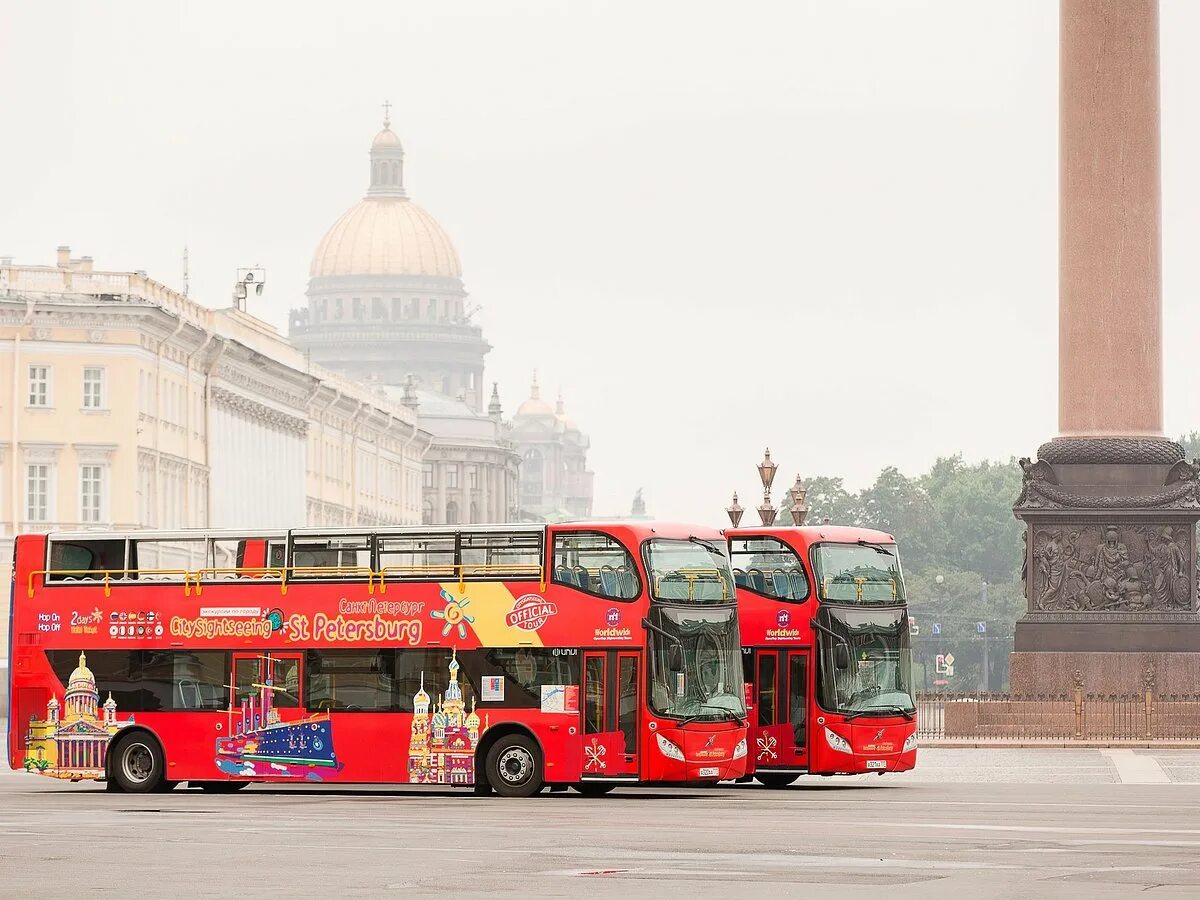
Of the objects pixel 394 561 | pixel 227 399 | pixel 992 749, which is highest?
pixel 227 399

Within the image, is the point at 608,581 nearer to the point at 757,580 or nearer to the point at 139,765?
the point at 757,580

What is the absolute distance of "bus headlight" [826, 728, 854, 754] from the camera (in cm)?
3416

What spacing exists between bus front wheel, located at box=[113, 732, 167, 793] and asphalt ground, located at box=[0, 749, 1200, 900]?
16.5 inches

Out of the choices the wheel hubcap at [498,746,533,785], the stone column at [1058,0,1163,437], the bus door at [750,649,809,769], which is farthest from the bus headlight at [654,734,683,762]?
the stone column at [1058,0,1163,437]

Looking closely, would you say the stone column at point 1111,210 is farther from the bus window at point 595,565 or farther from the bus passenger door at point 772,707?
the bus window at point 595,565

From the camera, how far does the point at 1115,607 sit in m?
43.9

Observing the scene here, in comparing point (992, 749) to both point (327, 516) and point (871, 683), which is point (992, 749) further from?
point (327, 516)

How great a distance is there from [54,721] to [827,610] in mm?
9188

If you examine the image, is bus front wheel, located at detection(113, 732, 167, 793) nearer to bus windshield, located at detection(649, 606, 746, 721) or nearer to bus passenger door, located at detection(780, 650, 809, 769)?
bus windshield, located at detection(649, 606, 746, 721)

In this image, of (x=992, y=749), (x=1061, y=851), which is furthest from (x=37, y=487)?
(x=1061, y=851)

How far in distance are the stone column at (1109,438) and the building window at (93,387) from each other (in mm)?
45538

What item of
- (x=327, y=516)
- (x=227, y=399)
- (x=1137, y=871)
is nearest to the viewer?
(x=1137, y=871)

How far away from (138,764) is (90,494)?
52.5 m

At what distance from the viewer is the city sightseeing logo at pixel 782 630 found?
34406mm
